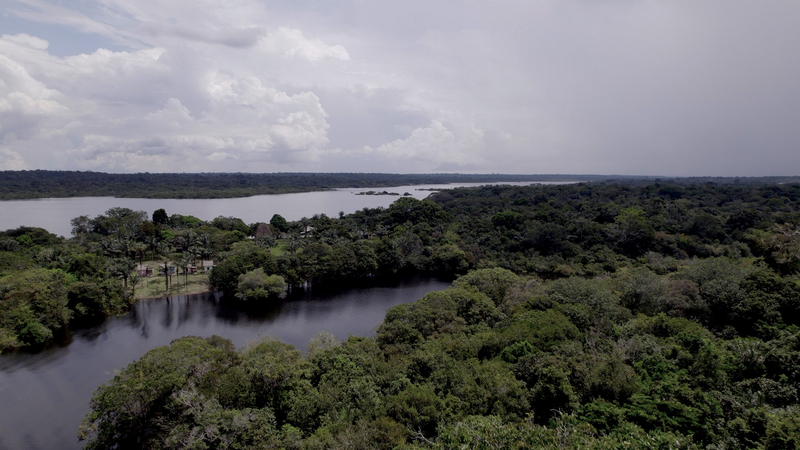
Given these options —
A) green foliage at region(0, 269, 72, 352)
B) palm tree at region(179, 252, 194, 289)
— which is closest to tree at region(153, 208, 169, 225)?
palm tree at region(179, 252, 194, 289)

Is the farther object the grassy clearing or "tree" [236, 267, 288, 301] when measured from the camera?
the grassy clearing

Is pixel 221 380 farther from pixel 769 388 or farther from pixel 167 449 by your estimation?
pixel 769 388

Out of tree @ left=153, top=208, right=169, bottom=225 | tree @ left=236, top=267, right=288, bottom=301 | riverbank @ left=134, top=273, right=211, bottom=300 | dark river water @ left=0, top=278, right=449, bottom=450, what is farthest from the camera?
tree @ left=153, top=208, right=169, bottom=225

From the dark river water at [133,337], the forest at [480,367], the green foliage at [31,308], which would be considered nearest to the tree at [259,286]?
the forest at [480,367]

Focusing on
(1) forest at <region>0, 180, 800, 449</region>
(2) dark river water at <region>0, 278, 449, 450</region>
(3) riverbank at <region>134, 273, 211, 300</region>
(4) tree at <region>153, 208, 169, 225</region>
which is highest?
(4) tree at <region>153, 208, 169, 225</region>

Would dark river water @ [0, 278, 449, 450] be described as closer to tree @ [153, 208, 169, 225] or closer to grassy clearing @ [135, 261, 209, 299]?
grassy clearing @ [135, 261, 209, 299]

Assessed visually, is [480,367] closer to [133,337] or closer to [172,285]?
[133,337]

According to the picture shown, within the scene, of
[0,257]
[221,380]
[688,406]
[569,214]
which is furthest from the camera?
[569,214]

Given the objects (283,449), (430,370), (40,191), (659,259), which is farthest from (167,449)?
(40,191)
